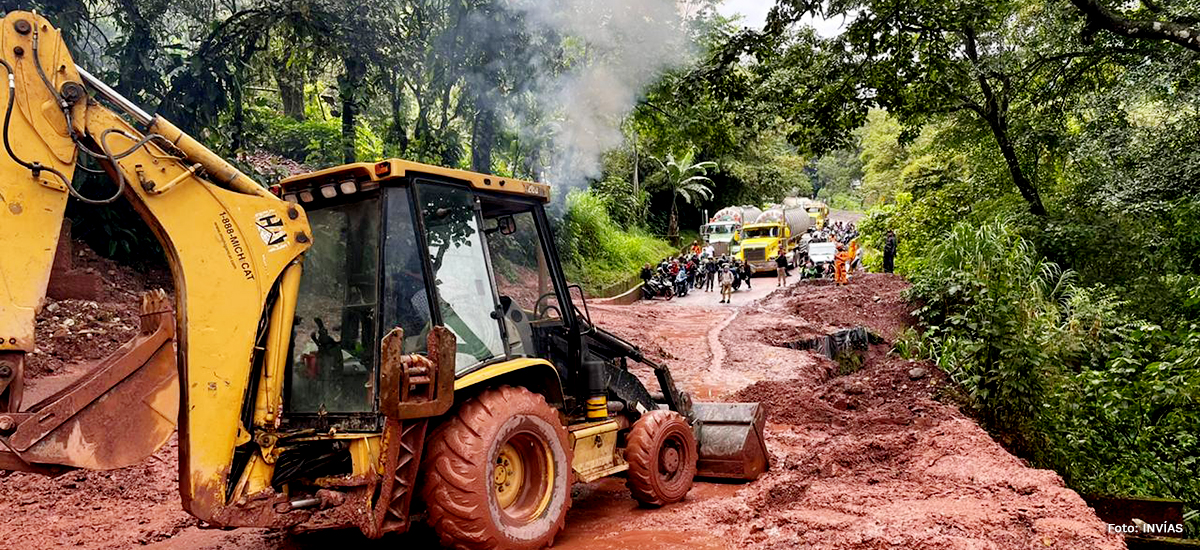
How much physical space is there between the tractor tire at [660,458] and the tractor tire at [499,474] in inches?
35.2

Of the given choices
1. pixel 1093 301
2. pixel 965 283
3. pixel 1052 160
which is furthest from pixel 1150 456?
pixel 1052 160

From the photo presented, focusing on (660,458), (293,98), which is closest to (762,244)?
(293,98)

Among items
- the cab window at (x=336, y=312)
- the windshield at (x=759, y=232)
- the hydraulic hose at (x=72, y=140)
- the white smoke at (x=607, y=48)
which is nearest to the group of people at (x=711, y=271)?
the windshield at (x=759, y=232)

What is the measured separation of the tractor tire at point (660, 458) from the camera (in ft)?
18.4

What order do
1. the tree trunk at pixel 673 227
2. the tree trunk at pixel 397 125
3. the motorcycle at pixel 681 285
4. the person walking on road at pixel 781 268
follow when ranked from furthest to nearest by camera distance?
the tree trunk at pixel 673 227 < the person walking on road at pixel 781 268 < the motorcycle at pixel 681 285 < the tree trunk at pixel 397 125

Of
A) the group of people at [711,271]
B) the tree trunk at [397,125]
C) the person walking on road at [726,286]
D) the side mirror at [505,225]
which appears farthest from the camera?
the group of people at [711,271]

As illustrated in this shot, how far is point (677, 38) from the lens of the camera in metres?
15.6

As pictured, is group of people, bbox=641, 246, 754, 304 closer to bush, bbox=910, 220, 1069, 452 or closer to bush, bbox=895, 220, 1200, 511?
bush, bbox=910, 220, 1069, 452

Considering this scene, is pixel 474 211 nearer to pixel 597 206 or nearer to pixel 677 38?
pixel 677 38

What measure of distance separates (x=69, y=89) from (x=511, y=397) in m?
2.44

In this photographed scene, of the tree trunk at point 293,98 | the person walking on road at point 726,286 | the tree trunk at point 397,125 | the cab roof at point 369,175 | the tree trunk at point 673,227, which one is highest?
the tree trunk at point 293,98

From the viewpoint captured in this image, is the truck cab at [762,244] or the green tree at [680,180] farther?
the green tree at [680,180]

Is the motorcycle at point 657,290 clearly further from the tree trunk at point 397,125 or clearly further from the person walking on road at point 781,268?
the tree trunk at point 397,125

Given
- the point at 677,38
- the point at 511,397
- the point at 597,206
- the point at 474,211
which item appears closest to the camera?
the point at 511,397
